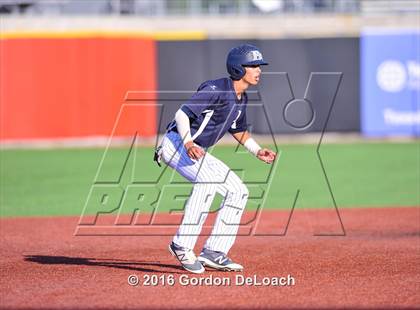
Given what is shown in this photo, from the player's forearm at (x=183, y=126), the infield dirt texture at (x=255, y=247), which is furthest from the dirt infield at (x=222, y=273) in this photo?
the player's forearm at (x=183, y=126)

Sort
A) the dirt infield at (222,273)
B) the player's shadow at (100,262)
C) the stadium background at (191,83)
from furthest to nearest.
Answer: the stadium background at (191,83), the player's shadow at (100,262), the dirt infield at (222,273)

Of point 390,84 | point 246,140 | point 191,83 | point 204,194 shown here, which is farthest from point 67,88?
point 204,194

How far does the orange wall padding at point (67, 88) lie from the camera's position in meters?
21.6

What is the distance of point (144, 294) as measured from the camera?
6.98m

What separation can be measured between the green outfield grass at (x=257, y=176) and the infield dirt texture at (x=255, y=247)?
3 cm

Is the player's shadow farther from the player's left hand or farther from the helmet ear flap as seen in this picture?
the helmet ear flap

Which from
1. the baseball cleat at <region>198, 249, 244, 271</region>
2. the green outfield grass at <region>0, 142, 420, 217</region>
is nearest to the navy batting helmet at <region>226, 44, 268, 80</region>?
the baseball cleat at <region>198, 249, 244, 271</region>

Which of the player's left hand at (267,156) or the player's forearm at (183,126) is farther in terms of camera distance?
the player's left hand at (267,156)

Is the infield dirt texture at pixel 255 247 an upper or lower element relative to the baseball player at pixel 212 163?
lower

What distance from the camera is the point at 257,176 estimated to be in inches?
644

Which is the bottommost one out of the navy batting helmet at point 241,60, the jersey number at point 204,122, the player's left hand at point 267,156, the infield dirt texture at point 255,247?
the infield dirt texture at point 255,247

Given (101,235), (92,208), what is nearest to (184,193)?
(92,208)

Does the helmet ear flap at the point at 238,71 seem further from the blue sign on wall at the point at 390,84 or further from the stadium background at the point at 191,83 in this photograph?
the blue sign on wall at the point at 390,84

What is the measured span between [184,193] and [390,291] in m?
7.78
